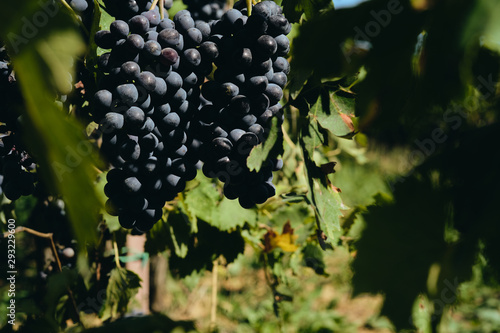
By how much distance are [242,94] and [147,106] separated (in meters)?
0.19

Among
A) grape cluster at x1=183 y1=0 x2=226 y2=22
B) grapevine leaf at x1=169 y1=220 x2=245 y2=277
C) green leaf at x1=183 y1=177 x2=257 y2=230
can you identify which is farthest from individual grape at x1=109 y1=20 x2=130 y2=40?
grapevine leaf at x1=169 y1=220 x2=245 y2=277

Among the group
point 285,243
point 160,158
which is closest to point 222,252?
point 285,243

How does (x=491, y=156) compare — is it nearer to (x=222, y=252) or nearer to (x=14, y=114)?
(x=14, y=114)

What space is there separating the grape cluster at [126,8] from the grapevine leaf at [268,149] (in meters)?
0.34

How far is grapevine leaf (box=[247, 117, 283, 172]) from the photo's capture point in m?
0.74

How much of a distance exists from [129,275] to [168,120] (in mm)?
685

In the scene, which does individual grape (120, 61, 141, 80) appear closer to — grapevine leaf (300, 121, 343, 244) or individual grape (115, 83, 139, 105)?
individual grape (115, 83, 139, 105)

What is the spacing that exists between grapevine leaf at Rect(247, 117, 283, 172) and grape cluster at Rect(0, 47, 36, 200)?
0.46 meters

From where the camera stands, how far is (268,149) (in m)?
0.76

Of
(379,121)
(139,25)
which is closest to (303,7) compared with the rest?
(139,25)

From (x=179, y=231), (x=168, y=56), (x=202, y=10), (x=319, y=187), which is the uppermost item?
(x=202, y=10)

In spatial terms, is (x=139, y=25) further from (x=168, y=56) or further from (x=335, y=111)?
(x=335, y=111)

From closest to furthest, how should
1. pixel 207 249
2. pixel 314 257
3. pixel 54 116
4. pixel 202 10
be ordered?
pixel 54 116 → pixel 202 10 → pixel 207 249 → pixel 314 257

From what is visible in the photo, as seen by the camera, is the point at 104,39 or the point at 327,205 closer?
the point at 104,39
